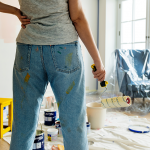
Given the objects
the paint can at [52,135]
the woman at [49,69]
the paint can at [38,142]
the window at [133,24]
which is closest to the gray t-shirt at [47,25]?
the woman at [49,69]

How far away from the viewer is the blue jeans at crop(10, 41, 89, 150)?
562 millimetres

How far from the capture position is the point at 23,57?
577 mm

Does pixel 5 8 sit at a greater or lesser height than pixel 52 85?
greater

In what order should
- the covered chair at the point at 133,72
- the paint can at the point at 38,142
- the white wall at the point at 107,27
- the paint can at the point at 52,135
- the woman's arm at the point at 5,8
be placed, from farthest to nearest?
the white wall at the point at 107,27, the covered chair at the point at 133,72, the paint can at the point at 52,135, the paint can at the point at 38,142, the woman's arm at the point at 5,8

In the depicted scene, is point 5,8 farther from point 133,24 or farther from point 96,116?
point 133,24

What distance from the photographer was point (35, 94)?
1.93 feet

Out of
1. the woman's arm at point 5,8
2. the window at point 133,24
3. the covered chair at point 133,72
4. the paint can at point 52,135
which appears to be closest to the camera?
the woman's arm at point 5,8

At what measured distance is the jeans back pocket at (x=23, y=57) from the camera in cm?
57

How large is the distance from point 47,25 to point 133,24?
336 centimetres

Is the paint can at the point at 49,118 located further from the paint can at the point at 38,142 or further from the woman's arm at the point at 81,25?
the woman's arm at the point at 81,25

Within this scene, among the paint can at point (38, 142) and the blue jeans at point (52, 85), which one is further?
the paint can at point (38, 142)

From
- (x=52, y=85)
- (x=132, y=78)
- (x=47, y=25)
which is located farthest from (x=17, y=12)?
(x=132, y=78)

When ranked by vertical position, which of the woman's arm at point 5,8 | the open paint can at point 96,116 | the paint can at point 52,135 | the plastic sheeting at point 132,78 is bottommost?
the paint can at point 52,135

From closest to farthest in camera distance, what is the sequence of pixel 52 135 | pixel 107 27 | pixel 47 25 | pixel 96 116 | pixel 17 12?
pixel 47 25 → pixel 17 12 → pixel 52 135 → pixel 96 116 → pixel 107 27
